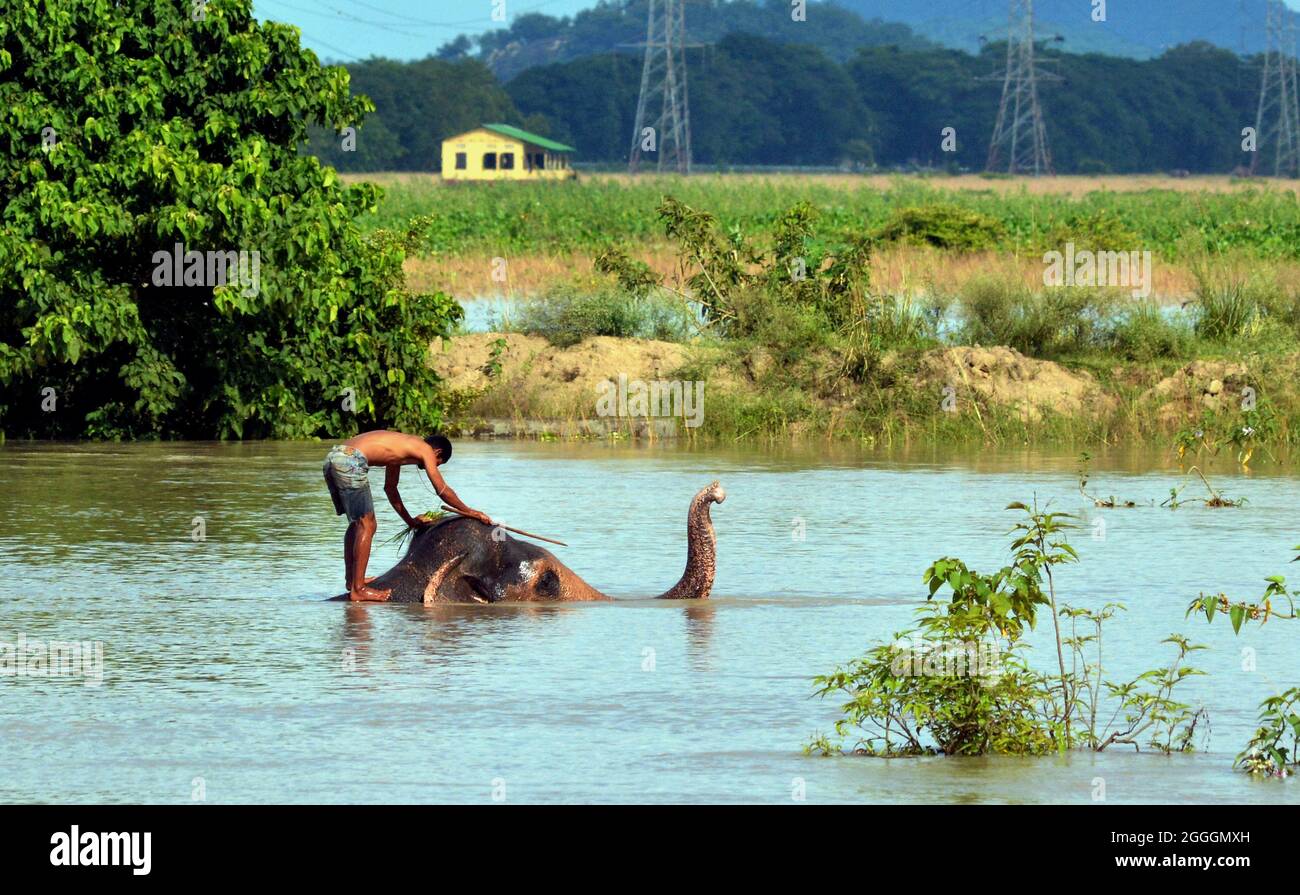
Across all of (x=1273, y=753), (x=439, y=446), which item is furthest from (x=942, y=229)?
(x=1273, y=753)

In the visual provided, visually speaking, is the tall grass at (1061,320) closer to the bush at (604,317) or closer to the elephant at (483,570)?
the bush at (604,317)

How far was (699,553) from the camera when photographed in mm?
13469

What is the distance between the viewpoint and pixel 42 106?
2378 cm

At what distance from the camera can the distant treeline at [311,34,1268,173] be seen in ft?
477

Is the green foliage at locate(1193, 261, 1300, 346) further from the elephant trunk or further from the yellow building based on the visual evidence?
the yellow building

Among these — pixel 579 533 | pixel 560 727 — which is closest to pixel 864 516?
pixel 579 533

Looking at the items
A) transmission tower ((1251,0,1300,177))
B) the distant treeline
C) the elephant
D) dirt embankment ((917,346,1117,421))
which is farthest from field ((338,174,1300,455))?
the distant treeline

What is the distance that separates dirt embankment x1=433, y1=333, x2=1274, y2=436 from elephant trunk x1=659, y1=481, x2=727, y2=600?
13461mm

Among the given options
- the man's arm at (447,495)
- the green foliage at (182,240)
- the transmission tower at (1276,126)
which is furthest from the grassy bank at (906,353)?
the transmission tower at (1276,126)

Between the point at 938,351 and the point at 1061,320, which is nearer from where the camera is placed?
the point at 938,351

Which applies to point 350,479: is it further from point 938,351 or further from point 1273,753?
point 938,351

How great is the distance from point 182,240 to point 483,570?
1174 centimetres
